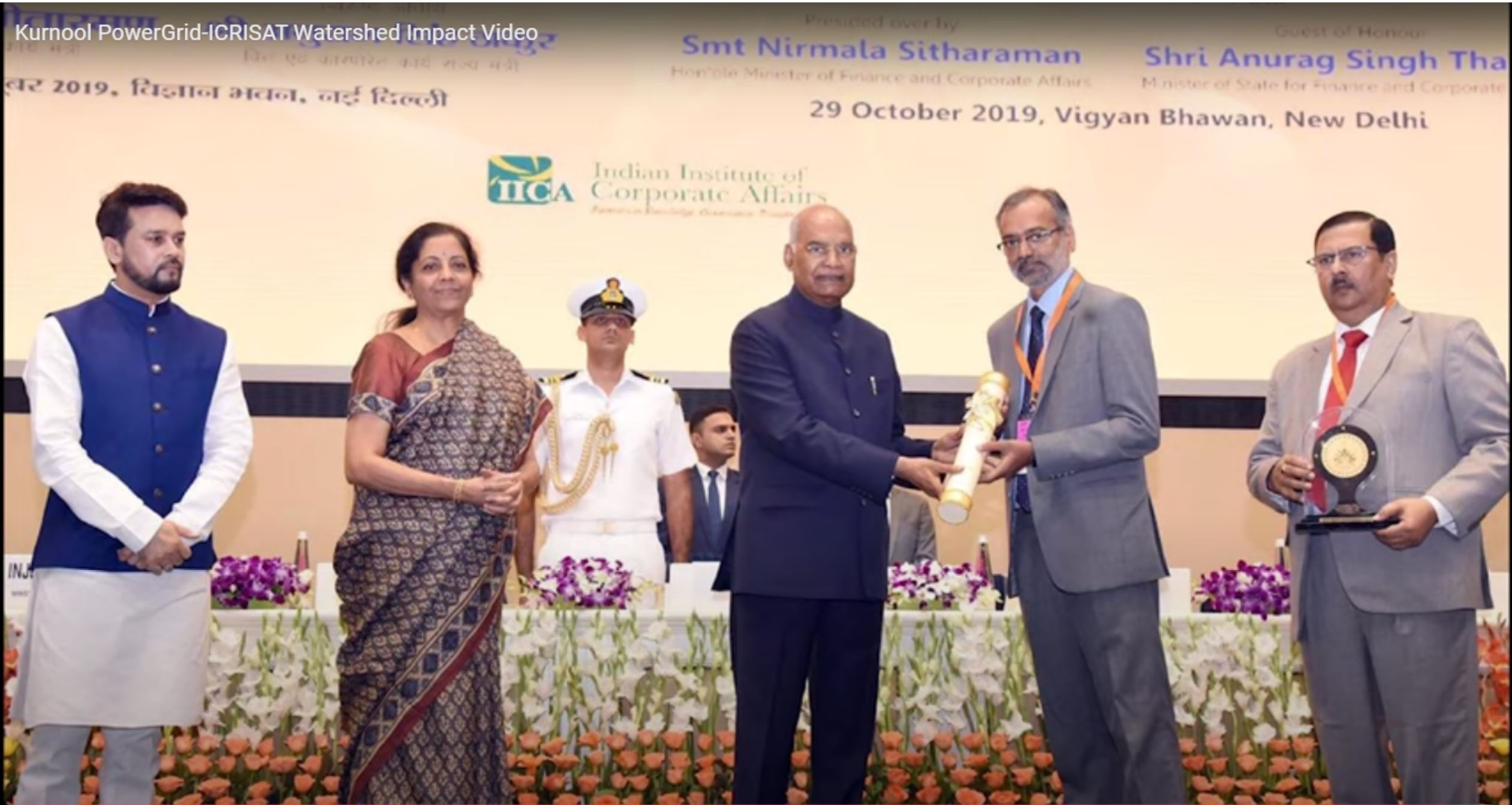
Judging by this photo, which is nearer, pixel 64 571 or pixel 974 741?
pixel 64 571

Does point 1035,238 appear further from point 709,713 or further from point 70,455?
point 70,455

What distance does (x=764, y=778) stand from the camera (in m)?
3.61

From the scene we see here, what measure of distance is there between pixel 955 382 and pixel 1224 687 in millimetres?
1960

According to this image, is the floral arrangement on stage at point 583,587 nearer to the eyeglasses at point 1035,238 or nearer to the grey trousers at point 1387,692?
the eyeglasses at point 1035,238

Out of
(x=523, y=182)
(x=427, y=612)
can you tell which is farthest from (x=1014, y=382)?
(x=523, y=182)

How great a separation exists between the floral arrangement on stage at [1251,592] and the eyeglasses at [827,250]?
1.71 m

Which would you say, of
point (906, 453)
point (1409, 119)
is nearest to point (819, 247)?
point (906, 453)

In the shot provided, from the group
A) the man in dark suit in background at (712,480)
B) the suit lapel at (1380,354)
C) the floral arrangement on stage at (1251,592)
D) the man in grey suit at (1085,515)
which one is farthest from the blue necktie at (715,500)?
the suit lapel at (1380,354)

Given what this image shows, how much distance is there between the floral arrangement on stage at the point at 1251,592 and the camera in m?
4.52

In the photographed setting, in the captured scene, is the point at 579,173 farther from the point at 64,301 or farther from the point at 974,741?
the point at 974,741

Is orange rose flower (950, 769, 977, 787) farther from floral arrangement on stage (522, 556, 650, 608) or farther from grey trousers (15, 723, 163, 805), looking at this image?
grey trousers (15, 723, 163, 805)

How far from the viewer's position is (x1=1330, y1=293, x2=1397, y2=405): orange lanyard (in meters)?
3.58

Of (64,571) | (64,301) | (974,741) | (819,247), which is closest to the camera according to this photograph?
(64,571)

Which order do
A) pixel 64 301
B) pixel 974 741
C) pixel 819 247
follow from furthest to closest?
pixel 64 301
pixel 974 741
pixel 819 247
